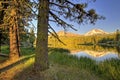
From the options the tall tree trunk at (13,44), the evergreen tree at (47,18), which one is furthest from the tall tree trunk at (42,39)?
the tall tree trunk at (13,44)

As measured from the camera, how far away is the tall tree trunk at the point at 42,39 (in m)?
10.7

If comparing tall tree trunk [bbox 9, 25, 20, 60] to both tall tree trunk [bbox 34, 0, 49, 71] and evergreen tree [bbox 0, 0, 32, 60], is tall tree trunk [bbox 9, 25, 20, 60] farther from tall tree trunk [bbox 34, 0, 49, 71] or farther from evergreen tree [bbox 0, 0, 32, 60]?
tall tree trunk [bbox 34, 0, 49, 71]

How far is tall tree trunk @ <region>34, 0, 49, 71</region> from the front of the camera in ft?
35.1

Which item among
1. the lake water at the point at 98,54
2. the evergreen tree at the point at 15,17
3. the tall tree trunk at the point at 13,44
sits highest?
the evergreen tree at the point at 15,17

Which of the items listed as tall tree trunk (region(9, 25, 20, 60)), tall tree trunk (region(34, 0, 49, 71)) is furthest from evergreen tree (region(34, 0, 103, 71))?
tall tree trunk (region(9, 25, 20, 60))

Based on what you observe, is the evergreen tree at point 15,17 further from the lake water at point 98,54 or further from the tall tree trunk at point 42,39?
the lake water at point 98,54

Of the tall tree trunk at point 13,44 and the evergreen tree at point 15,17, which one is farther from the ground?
the evergreen tree at point 15,17

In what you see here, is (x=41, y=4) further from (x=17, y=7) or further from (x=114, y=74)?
(x=114, y=74)

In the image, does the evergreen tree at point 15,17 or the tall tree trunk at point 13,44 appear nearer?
the evergreen tree at point 15,17

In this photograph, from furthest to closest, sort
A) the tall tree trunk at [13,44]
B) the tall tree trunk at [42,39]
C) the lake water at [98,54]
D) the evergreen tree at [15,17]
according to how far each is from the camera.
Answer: the lake water at [98,54] → the tall tree trunk at [13,44] → the evergreen tree at [15,17] → the tall tree trunk at [42,39]

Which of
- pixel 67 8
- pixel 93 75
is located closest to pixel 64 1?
pixel 67 8

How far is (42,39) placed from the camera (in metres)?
10.7

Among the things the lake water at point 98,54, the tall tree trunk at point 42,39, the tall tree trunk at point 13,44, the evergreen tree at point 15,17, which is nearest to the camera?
the tall tree trunk at point 42,39

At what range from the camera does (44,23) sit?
35.4ft
